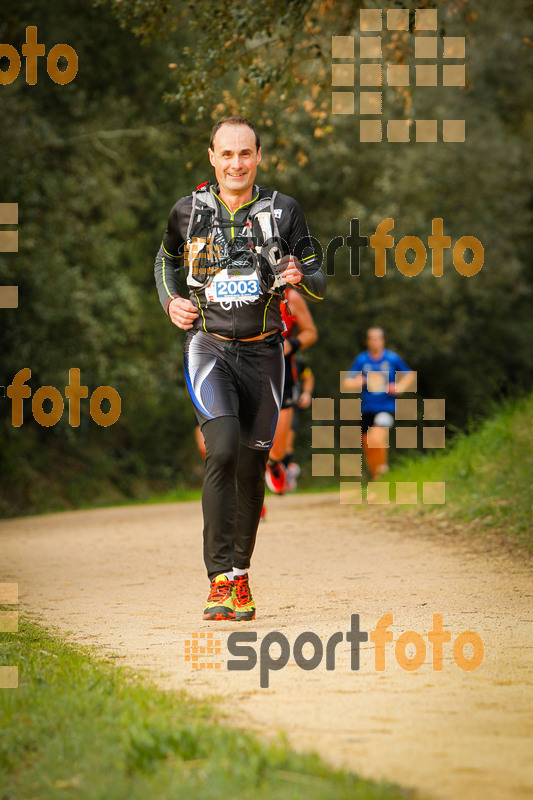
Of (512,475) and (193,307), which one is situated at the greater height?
(193,307)

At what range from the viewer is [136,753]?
2988 millimetres

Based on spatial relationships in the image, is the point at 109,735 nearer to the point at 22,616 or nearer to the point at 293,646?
the point at 293,646

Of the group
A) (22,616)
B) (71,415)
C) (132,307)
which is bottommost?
(22,616)

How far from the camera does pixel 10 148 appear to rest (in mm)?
15922

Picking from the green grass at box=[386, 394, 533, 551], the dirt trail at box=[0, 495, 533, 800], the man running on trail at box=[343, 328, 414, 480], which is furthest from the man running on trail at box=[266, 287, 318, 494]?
the man running on trail at box=[343, 328, 414, 480]

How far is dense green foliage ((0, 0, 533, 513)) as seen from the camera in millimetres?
12297

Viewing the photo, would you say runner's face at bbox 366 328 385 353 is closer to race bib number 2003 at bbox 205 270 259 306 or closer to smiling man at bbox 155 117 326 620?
smiling man at bbox 155 117 326 620

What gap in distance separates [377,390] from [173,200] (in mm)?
10867

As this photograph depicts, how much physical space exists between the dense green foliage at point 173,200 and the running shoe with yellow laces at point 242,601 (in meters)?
4.72

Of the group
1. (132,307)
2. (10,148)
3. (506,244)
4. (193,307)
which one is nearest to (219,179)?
(193,307)

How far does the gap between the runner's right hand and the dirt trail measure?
147 centimetres

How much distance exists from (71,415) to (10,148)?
20.7ft

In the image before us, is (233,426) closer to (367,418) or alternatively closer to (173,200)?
(367,418)

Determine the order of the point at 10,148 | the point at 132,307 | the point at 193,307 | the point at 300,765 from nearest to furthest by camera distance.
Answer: the point at 300,765
the point at 193,307
the point at 10,148
the point at 132,307
